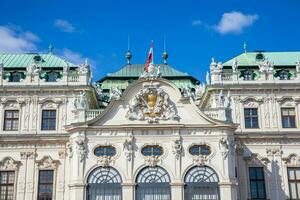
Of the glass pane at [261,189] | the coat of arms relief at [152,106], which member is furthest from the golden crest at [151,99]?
the glass pane at [261,189]

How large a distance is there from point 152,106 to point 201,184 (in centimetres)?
808

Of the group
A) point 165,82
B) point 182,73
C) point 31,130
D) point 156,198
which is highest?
point 182,73

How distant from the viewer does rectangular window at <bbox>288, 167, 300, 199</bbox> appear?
Result: 49281 mm

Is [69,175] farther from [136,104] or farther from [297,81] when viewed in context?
[297,81]

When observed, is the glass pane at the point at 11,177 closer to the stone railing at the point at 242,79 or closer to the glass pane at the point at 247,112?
the stone railing at the point at 242,79

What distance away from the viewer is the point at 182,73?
6019 cm

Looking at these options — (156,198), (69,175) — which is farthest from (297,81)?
(69,175)

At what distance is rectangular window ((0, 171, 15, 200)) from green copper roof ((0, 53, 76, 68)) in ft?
36.6

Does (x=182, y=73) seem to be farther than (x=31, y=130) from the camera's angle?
Yes

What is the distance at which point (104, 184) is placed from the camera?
4506 centimetres

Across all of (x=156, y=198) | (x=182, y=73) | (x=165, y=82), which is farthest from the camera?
(x=182, y=73)

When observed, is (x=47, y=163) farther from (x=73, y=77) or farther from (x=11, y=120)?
(x=73, y=77)

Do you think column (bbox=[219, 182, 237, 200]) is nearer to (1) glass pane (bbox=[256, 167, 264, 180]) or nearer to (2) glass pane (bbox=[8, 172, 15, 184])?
(1) glass pane (bbox=[256, 167, 264, 180])

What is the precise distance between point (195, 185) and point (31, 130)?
16693mm
